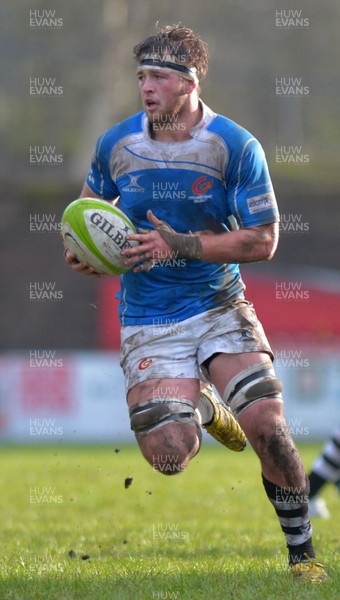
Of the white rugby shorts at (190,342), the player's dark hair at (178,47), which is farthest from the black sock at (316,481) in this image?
the player's dark hair at (178,47)

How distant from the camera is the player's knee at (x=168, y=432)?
5.80 meters

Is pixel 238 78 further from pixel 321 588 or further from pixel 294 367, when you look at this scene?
pixel 321 588

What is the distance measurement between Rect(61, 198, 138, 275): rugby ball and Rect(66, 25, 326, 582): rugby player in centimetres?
7

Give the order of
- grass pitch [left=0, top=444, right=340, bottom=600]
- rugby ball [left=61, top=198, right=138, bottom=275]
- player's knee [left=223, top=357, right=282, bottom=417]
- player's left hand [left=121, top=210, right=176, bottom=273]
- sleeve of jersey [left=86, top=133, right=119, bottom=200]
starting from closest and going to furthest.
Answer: grass pitch [left=0, top=444, right=340, bottom=600], player's knee [left=223, top=357, right=282, bottom=417], player's left hand [left=121, top=210, right=176, bottom=273], rugby ball [left=61, top=198, right=138, bottom=275], sleeve of jersey [left=86, top=133, right=119, bottom=200]

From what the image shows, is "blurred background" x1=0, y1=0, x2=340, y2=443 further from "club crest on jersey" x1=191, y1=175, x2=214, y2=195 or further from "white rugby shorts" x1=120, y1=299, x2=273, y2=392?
"club crest on jersey" x1=191, y1=175, x2=214, y2=195

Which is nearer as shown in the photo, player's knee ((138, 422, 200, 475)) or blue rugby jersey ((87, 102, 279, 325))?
player's knee ((138, 422, 200, 475))

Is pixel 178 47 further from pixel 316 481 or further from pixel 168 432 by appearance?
pixel 316 481

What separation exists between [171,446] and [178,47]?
222 centimetres

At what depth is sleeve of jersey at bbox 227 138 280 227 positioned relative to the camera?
233 inches

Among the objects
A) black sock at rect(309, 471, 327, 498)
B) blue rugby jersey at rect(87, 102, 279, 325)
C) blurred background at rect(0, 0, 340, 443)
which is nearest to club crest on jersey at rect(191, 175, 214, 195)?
blue rugby jersey at rect(87, 102, 279, 325)

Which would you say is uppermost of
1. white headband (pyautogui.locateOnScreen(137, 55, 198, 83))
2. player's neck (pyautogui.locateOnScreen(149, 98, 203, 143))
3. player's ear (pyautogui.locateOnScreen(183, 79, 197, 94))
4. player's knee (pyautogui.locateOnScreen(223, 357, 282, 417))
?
white headband (pyautogui.locateOnScreen(137, 55, 198, 83))

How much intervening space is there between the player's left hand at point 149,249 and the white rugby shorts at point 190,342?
40cm

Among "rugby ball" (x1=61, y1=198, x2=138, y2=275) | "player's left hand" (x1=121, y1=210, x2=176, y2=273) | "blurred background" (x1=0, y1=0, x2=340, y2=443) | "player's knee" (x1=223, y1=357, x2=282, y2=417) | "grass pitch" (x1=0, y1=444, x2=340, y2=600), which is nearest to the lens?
"grass pitch" (x1=0, y1=444, x2=340, y2=600)

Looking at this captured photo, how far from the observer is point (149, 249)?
5.91 m
